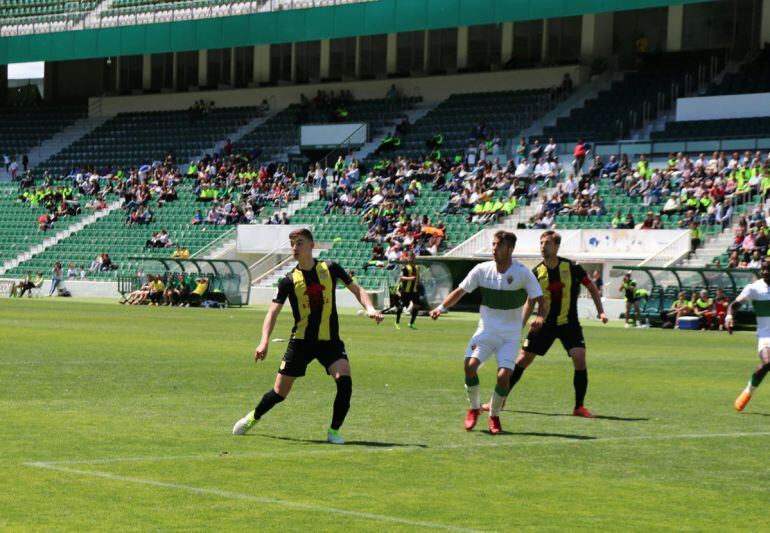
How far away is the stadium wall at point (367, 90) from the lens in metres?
64.0

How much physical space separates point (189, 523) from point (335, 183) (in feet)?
176

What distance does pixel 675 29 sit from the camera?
60.4 metres

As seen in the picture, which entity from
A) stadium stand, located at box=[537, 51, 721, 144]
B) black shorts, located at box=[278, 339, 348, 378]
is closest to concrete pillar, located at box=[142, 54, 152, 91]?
stadium stand, located at box=[537, 51, 721, 144]

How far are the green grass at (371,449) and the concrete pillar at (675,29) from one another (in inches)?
1493

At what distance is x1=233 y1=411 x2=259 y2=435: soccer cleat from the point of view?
13.3 m

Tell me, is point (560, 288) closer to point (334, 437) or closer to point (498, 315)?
point (498, 315)

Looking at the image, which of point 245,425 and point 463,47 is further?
point 463,47

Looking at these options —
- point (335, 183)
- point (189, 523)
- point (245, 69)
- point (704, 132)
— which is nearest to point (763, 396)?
point (189, 523)

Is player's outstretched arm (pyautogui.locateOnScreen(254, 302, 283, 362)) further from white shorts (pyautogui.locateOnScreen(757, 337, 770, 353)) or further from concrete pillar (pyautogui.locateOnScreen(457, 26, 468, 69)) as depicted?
concrete pillar (pyautogui.locateOnScreen(457, 26, 468, 69))

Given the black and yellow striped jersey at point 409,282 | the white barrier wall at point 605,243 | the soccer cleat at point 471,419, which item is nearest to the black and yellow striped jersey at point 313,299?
the soccer cleat at point 471,419

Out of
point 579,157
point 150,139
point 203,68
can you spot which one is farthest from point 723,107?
point 203,68

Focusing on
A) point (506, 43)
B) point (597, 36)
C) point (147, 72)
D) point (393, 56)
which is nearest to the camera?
point (597, 36)

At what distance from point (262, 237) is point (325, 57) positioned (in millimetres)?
Result: 16913

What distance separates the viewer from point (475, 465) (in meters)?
11.8
